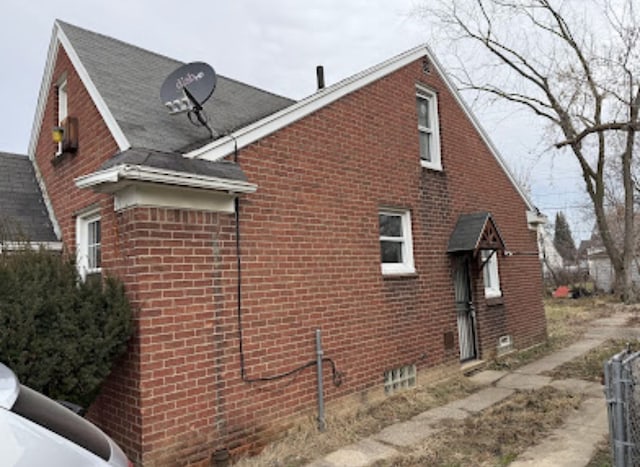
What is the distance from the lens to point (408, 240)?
788 cm

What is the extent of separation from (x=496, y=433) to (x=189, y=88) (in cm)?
552

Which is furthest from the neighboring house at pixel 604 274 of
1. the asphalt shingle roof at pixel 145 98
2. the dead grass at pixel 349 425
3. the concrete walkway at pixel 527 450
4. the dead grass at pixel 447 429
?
the asphalt shingle roof at pixel 145 98

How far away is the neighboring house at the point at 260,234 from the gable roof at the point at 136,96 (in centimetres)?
Result: 4

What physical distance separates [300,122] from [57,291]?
11.7ft

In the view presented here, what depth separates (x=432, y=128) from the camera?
9.14 m

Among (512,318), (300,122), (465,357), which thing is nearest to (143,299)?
(300,122)

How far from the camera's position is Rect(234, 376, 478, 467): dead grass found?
500 cm

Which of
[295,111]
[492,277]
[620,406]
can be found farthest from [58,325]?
[492,277]

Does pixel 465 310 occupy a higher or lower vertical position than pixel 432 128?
lower

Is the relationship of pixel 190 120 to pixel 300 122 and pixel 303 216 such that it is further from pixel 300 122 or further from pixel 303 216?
pixel 303 216

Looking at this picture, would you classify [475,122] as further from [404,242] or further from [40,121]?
[40,121]

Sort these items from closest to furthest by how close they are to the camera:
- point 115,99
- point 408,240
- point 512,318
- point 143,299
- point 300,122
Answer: point 143,299
point 115,99
point 300,122
point 408,240
point 512,318

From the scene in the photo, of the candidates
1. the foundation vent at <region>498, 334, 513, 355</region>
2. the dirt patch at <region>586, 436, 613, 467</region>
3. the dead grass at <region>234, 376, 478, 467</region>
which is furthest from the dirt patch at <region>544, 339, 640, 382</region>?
the dirt patch at <region>586, 436, 613, 467</region>

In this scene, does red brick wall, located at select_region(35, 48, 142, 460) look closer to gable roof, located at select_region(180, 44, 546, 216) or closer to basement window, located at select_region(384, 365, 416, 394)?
gable roof, located at select_region(180, 44, 546, 216)
